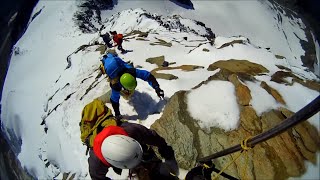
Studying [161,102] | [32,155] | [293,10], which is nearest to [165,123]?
[161,102]

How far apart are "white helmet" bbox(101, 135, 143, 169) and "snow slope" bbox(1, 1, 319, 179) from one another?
2022 millimetres

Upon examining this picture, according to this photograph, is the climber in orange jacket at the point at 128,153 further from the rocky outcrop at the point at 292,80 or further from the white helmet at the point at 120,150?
the rocky outcrop at the point at 292,80

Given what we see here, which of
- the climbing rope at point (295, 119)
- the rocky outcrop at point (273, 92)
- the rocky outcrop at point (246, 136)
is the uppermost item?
the climbing rope at point (295, 119)

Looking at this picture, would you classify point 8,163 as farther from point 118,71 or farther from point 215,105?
point 215,105

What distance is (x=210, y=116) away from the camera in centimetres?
766

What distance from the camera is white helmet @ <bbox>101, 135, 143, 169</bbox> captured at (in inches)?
213

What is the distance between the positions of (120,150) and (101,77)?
6.07 metres

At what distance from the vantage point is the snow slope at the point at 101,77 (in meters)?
8.35

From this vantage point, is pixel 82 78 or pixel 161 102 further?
pixel 82 78

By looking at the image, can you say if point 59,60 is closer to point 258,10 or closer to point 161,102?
point 161,102

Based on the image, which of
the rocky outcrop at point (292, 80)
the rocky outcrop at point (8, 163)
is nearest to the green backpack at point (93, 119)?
the rocky outcrop at point (292, 80)

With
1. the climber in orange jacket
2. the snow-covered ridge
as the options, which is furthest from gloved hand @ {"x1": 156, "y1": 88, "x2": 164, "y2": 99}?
the snow-covered ridge

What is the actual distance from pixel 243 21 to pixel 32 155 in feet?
57.5

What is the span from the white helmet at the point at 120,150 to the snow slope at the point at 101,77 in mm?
2022
